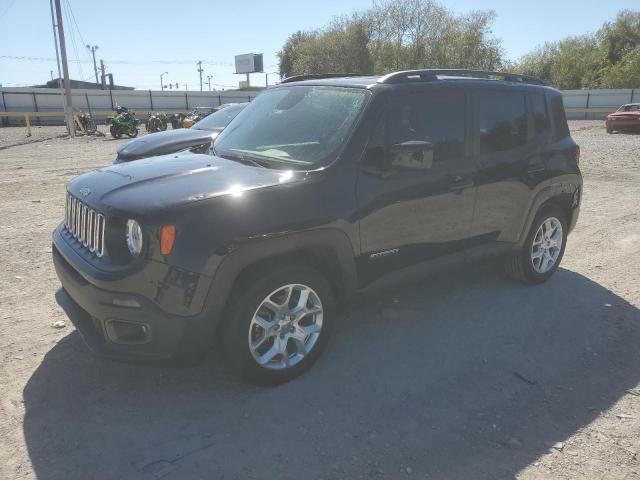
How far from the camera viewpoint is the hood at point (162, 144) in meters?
8.02

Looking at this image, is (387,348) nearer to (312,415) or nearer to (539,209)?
(312,415)

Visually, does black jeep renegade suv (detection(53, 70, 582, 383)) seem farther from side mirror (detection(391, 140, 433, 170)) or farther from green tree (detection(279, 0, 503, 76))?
green tree (detection(279, 0, 503, 76))

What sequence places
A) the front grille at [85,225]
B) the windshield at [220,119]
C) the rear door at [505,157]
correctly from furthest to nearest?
the windshield at [220,119], the rear door at [505,157], the front grille at [85,225]

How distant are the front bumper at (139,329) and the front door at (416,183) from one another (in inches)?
48.0

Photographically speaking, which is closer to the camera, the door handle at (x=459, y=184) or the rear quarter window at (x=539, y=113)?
the door handle at (x=459, y=184)

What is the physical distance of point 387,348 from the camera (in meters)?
3.81

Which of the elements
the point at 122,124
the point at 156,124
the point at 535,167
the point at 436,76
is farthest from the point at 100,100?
the point at 535,167

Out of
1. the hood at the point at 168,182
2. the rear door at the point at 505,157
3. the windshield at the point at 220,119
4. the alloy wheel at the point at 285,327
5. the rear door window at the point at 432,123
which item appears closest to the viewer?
the hood at the point at 168,182

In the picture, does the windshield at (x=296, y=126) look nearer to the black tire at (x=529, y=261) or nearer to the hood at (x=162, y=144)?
the black tire at (x=529, y=261)

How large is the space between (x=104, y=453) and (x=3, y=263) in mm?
3683

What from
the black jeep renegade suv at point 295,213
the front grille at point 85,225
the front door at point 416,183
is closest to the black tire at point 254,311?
the black jeep renegade suv at point 295,213

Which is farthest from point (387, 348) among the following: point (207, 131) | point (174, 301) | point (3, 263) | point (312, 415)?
point (207, 131)

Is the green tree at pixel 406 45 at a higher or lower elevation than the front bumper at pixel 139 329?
higher

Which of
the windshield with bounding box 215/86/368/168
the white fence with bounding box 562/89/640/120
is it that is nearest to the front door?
the windshield with bounding box 215/86/368/168
